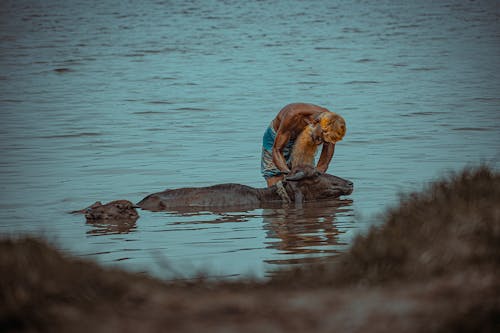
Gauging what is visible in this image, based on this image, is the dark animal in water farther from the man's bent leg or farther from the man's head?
the man's head

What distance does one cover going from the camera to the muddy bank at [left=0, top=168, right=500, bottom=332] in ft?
13.2

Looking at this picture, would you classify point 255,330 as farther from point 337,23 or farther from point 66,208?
point 337,23

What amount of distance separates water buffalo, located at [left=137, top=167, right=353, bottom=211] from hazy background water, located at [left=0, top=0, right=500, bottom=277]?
0.24 metres

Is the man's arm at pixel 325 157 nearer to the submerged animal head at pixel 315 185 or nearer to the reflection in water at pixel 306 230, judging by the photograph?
the submerged animal head at pixel 315 185

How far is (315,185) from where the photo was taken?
10.0 meters

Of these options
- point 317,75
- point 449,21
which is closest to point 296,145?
point 317,75

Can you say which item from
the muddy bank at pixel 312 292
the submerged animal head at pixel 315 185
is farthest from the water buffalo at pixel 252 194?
the muddy bank at pixel 312 292

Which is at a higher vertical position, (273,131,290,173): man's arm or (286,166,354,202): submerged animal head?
(273,131,290,173): man's arm

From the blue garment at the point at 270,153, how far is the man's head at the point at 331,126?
2.43ft

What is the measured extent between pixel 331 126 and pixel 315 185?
75 cm

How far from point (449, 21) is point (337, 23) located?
5210 mm

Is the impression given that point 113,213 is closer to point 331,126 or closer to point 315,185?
point 315,185

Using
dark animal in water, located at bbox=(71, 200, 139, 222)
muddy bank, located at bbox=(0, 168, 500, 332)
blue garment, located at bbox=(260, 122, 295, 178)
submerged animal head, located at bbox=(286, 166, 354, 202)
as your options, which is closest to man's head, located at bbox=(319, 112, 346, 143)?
submerged animal head, located at bbox=(286, 166, 354, 202)

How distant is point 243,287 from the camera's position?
4.84m
